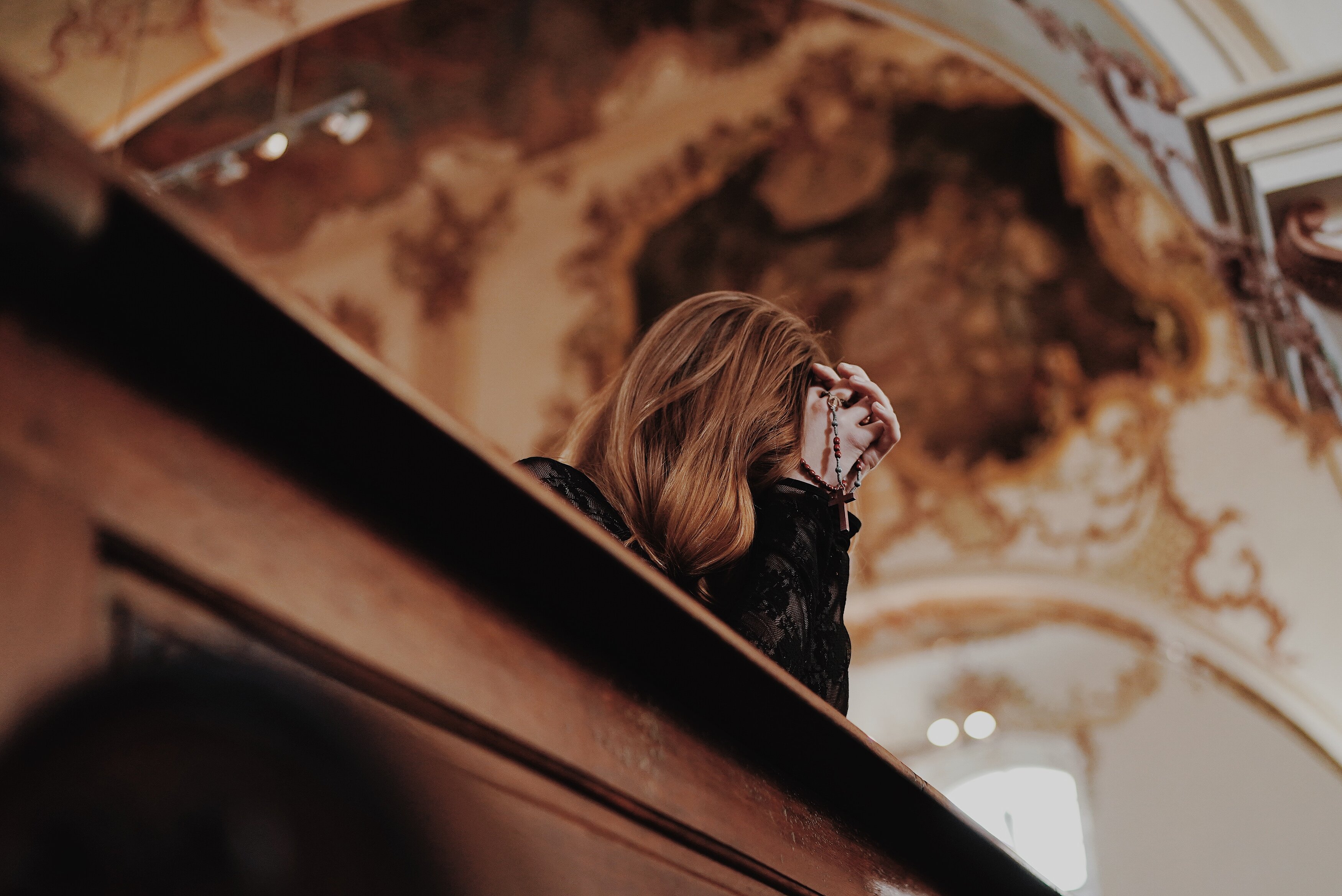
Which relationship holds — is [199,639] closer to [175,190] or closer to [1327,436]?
[175,190]

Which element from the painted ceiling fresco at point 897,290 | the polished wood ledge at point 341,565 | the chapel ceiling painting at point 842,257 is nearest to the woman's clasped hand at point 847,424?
the polished wood ledge at point 341,565

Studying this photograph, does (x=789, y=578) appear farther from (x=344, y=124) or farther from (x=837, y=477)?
(x=344, y=124)

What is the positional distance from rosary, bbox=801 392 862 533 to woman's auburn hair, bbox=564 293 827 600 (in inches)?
1.6

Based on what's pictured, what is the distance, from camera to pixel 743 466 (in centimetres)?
176

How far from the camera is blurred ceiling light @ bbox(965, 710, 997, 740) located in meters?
8.61

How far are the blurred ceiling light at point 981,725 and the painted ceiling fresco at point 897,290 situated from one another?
0.11 m

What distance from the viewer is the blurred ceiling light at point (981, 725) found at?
861 centimetres

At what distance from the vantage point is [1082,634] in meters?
8.17

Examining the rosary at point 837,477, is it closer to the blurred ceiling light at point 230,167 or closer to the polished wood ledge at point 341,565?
the polished wood ledge at point 341,565

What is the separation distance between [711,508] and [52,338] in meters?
1.12

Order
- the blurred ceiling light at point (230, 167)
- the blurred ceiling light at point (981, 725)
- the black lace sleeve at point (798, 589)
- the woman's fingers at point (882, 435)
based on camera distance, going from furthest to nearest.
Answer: the blurred ceiling light at point (981, 725) → the blurred ceiling light at point (230, 167) → the woman's fingers at point (882, 435) → the black lace sleeve at point (798, 589)

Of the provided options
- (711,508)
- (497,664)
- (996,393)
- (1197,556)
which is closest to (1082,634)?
(1197,556)

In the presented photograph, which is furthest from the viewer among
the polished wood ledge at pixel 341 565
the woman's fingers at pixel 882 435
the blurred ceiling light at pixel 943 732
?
the blurred ceiling light at pixel 943 732

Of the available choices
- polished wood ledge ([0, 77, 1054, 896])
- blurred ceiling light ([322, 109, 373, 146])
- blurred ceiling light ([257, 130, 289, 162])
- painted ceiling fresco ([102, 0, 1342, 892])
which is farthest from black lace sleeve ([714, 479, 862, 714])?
painted ceiling fresco ([102, 0, 1342, 892])
